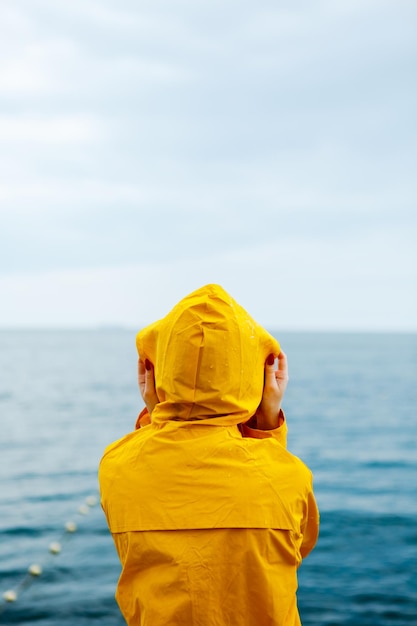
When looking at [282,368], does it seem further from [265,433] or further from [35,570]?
[35,570]

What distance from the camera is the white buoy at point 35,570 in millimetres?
9953

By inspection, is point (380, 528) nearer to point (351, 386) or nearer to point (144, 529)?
point (144, 529)

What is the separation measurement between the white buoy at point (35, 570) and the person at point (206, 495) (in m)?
8.97

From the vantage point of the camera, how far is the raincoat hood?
188 centimetres

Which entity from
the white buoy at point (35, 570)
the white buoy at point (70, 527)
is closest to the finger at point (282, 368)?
the white buoy at point (35, 570)

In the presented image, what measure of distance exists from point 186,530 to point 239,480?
214 millimetres

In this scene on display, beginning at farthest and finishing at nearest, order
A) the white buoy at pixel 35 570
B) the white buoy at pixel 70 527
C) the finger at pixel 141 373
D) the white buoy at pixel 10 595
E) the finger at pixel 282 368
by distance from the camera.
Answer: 1. the white buoy at pixel 70 527
2. the white buoy at pixel 35 570
3. the white buoy at pixel 10 595
4. the finger at pixel 141 373
5. the finger at pixel 282 368

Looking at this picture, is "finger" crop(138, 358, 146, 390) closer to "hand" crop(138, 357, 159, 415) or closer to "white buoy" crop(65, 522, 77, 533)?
"hand" crop(138, 357, 159, 415)

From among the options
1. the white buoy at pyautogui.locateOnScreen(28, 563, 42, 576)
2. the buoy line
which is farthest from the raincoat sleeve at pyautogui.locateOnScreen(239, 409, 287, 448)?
the white buoy at pyautogui.locateOnScreen(28, 563, 42, 576)

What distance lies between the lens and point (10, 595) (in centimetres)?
902

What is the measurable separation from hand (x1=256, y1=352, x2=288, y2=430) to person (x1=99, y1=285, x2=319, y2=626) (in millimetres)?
152

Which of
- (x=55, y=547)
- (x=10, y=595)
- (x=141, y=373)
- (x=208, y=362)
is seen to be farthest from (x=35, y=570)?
(x=208, y=362)

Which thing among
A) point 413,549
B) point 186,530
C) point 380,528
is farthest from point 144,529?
point 380,528

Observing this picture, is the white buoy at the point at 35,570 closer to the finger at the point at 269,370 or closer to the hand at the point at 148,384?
the hand at the point at 148,384
